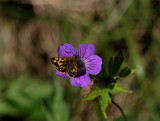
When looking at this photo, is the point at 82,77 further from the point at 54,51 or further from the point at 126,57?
the point at 54,51

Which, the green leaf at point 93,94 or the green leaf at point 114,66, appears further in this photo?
the green leaf at point 114,66

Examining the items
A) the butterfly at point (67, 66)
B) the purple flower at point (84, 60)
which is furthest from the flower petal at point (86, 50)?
the butterfly at point (67, 66)

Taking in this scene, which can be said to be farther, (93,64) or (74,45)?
(74,45)

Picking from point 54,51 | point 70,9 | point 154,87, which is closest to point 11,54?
point 54,51

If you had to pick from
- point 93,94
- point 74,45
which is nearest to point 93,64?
point 93,94

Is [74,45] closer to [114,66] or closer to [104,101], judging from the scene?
[114,66]

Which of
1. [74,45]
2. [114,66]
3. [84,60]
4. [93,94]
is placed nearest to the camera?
[93,94]

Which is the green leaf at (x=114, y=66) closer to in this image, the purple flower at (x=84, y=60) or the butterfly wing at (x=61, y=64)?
the purple flower at (x=84, y=60)
